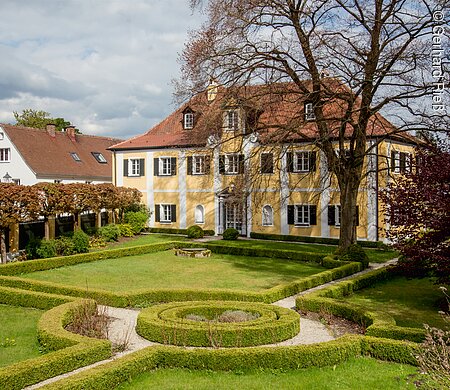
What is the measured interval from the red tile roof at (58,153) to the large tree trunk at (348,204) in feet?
85.6

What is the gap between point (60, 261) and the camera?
858 inches

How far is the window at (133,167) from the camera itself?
125 feet

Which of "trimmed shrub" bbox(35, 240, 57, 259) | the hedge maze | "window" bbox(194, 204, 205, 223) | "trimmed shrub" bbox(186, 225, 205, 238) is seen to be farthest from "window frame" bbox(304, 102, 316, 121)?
"trimmed shrub" bbox(35, 240, 57, 259)

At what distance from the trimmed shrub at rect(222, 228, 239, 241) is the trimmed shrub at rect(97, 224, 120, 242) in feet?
22.5

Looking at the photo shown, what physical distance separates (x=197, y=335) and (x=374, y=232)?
2111 centimetres

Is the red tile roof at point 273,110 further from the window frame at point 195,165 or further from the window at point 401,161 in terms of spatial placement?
the window frame at point 195,165

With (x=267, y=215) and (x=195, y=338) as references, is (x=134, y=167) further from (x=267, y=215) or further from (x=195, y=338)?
(x=195, y=338)

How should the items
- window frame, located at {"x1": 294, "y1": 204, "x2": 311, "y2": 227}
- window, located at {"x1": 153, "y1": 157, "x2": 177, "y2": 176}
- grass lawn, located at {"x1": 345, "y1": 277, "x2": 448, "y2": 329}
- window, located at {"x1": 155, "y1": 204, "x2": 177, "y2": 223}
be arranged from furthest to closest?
window, located at {"x1": 155, "y1": 204, "x2": 177, "y2": 223}
window, located at {"x1": 153, "y1": 157, "x2": 177, "y2": 176}
window frame, located at {"x1": 294, "y1": 204, "x2": 311, "y2": 227}
grass lawn, located at {"x1": 345, "y1": 277, "x2": 448, "y2": 329}

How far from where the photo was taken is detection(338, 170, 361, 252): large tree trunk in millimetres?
22750

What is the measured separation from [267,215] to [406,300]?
18.0 meters

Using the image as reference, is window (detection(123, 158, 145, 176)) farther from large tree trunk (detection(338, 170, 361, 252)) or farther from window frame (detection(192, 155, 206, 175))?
large tree trunk (detection(338, 170, 361, 252))

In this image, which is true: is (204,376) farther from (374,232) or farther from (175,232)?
(175,232)

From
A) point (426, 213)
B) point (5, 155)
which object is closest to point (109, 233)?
point (5, 155)

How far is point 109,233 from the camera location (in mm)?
31141
